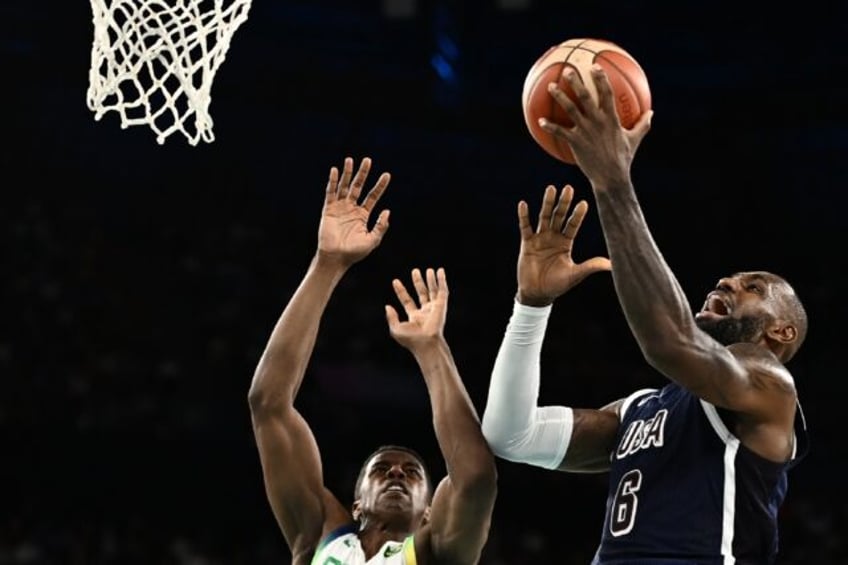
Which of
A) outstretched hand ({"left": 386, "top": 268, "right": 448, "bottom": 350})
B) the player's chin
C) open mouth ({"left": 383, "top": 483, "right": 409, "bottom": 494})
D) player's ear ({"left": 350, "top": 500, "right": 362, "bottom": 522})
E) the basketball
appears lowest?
player's ear ({"left": 350, "top": 500, "right": 362, "bottom": 522})

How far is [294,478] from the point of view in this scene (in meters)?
4.46

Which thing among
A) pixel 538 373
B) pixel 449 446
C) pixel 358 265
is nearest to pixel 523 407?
pixel 538 373

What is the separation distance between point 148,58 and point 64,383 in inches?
274

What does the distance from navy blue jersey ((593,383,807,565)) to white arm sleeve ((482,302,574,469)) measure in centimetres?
30

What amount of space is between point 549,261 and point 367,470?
1.54 meters

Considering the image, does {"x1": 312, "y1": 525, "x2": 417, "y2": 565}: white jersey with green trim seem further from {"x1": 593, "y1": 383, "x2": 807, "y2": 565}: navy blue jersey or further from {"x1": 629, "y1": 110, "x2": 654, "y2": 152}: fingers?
{"x1": 629, "y1": 110, "x2": 654, "y2": 152}: fingers

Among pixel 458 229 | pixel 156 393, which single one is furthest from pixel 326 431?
pixel 458 229

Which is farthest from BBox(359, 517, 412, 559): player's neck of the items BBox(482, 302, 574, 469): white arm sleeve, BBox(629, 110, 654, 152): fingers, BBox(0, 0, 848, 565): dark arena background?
BBox(0, 0, 848, 565): dark arena background

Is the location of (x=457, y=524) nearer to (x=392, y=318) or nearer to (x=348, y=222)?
(x=392, y=318)

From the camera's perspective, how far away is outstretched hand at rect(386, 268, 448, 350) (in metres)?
4.15

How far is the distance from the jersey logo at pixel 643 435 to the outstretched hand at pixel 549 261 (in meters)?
0.43

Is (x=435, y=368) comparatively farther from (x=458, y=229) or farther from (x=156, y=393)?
(x=458, y=229)

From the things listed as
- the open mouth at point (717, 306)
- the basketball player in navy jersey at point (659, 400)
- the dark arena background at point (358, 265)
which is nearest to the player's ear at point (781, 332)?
the basketball player in navy jersey at point (659, 400)

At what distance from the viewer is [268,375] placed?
14.4 ft
